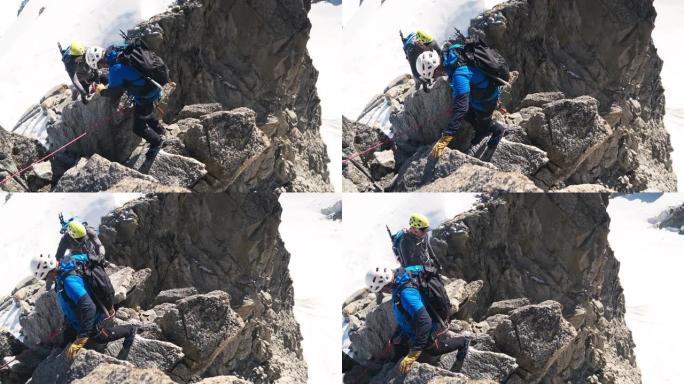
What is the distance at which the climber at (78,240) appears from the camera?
18.2 metres

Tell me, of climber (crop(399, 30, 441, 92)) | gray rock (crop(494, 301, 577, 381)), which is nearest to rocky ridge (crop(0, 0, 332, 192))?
climber (crop(399, 30, 441, 92))

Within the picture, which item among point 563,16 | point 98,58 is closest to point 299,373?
point 98,58

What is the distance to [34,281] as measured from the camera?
65.2ft

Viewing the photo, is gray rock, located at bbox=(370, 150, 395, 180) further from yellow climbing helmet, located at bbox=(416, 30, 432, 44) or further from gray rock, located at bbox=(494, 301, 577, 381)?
gray rock, located at bbox=(494, 301, 577, 381)

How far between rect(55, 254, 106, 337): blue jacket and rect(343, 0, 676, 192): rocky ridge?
5.55 m

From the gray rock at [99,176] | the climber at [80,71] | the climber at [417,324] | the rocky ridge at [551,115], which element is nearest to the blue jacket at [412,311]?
the climber at [417,324]

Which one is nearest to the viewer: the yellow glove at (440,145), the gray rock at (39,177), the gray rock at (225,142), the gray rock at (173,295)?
the yellow glove at (440,145)

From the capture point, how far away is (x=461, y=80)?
1888 centimetres

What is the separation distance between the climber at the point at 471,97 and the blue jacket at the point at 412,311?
2323 millimetres

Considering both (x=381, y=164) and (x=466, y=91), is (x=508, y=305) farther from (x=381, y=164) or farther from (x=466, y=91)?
(x=466, y=91)

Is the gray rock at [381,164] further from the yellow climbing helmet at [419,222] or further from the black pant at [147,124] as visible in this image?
the black pant at [147,124]

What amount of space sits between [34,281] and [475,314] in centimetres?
847

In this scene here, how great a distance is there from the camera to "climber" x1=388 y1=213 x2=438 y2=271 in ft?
60.7

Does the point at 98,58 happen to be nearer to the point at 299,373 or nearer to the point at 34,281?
the point at 34,281
